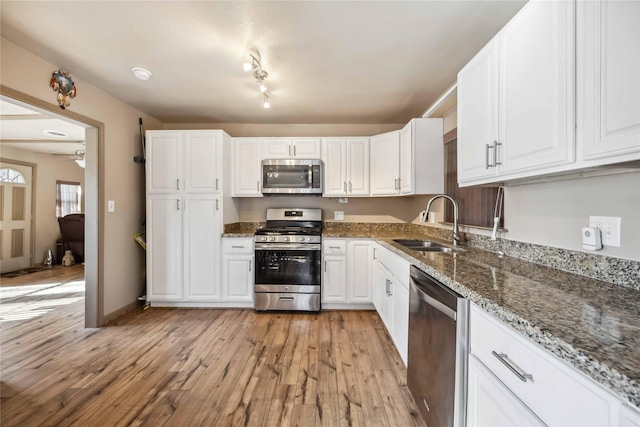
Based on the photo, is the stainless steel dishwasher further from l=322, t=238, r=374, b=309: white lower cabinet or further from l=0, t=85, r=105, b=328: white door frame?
l=0, t=85, r=105, b=328: white door frame

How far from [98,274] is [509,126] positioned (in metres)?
3.63

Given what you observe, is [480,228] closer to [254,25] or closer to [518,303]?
[518,303]

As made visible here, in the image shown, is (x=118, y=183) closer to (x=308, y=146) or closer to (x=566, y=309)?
(x=308, y=146)

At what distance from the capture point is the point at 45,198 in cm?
541

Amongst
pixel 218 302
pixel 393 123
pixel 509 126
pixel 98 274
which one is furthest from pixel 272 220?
pixel 509 126

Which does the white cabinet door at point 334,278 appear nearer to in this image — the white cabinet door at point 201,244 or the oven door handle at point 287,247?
the oven door handle at point 287,247

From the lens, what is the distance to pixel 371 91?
2.56 meters

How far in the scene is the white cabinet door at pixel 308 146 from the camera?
125 inches

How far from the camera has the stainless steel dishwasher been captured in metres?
1.04

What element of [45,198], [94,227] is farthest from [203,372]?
[45,198]

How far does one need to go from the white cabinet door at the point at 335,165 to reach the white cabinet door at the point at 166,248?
1.82 meters

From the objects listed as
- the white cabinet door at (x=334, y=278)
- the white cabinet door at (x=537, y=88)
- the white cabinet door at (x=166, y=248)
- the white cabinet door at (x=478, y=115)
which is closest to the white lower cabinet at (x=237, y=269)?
the white cabinet door at (x=166, y=248)

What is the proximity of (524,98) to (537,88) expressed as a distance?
0.07 m

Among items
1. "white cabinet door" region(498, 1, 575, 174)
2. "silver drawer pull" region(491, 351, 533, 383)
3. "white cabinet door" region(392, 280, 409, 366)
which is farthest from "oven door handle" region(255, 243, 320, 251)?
"silver drawer pull" region(491, 351, 533, 383)
